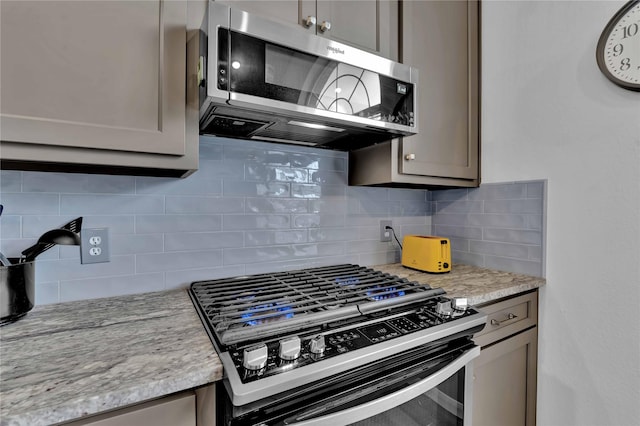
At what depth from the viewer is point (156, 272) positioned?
1152 millimetres

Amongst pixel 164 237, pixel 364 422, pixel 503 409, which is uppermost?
pixel 164 237

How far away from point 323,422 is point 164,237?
0.88 metres

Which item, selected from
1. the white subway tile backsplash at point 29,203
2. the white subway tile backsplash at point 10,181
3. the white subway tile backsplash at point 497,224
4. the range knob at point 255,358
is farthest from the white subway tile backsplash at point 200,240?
the white subway tile backsplash at point 497,224

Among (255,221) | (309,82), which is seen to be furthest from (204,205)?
(309,82)

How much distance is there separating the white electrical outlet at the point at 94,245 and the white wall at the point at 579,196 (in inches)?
71.1

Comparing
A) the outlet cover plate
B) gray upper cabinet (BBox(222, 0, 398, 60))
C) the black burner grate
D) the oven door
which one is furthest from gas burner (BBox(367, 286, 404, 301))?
gray upper cabinet (BBox(222, 0, 398, 60))

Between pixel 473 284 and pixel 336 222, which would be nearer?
pixel 473 284

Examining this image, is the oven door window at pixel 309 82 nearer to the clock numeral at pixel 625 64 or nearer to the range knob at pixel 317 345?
the range knob at pixel 317 345

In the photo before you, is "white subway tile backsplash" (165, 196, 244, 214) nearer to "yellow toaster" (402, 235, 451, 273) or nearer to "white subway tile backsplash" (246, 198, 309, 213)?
"white subway tile backsplash" (246, 198, 309, 213)

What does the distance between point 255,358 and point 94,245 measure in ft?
2.66

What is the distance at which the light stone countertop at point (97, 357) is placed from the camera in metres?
0.51

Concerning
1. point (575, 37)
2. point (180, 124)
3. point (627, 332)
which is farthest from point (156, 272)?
point (575, 37)

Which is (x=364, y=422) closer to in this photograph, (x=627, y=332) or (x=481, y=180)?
(x=627, y=332)

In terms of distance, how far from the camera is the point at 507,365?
1246mm
